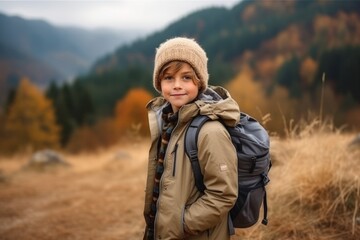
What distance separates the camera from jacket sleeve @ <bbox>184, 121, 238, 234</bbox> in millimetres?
1516

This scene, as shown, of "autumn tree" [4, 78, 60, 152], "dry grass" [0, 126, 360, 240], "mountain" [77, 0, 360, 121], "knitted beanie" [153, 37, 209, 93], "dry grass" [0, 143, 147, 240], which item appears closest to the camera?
"knitted beanie" [153, 37, 209, 93]

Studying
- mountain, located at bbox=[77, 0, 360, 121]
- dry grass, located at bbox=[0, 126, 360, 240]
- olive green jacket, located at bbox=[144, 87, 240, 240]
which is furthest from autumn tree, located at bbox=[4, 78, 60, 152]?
olive green jacket, located at bbox=[144, 87, 240, 240]

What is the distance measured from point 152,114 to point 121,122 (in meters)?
33.0

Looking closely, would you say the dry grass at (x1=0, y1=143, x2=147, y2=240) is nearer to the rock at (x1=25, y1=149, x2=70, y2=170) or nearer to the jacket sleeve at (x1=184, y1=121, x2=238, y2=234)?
the rock at (x1=25, y1=149, x2=70, y2=170)

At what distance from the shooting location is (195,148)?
158 cm

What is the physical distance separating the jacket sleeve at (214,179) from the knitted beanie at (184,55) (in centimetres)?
36

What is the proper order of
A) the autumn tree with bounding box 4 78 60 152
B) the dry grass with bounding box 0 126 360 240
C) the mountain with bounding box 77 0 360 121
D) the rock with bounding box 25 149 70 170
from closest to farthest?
the dry grass with bounding box 0 126 360 240
the rock with bounding box 25 149 70 170
the autumn tree with bounding box 4 78 60 152
the mountain with bounding box 77 0 360 121

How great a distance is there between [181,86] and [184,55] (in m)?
0.16

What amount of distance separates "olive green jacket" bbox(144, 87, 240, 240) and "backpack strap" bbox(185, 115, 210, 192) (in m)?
0.02

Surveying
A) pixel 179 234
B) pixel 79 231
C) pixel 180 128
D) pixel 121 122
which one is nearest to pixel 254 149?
pixel 180 128

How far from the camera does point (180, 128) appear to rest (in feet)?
5.49

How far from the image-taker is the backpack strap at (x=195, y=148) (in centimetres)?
158

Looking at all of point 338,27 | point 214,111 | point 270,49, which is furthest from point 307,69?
point 214,111

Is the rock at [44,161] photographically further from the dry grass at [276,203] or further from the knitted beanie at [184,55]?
the knitted beanie at [184,55]
